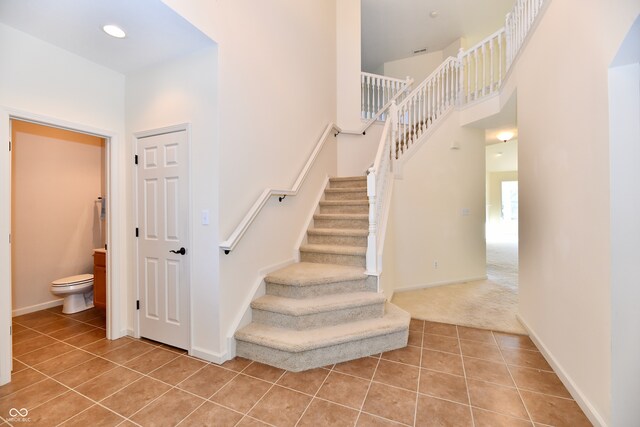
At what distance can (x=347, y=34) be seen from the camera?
189 inches

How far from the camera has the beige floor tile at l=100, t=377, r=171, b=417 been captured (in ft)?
Answer: 5.89

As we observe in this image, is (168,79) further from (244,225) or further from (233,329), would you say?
(233,329)

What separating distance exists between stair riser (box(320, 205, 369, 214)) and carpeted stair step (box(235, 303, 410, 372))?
1597 mm

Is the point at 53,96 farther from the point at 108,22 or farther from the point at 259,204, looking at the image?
the point at 259,204

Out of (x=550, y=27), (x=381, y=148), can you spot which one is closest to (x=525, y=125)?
(x=550, y=27)

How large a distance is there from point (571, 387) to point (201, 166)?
130 inches

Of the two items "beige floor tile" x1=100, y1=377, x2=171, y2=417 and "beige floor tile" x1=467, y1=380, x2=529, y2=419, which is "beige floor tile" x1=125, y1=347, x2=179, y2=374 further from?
"beige floor tile" x1=467, y1=380, x2=529, y2=419

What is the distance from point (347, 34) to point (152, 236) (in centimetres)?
462

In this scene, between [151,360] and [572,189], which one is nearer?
[572,189]

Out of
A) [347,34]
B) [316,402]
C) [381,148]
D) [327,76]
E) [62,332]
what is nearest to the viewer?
[316,402]

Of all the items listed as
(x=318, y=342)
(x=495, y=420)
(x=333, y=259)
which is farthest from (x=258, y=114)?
(x=495, y=420)

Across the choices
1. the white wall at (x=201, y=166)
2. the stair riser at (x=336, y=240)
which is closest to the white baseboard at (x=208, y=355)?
the white wall at (x=201, y=166)

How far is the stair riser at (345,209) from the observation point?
3.75 metres

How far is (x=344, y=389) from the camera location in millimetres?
1963
